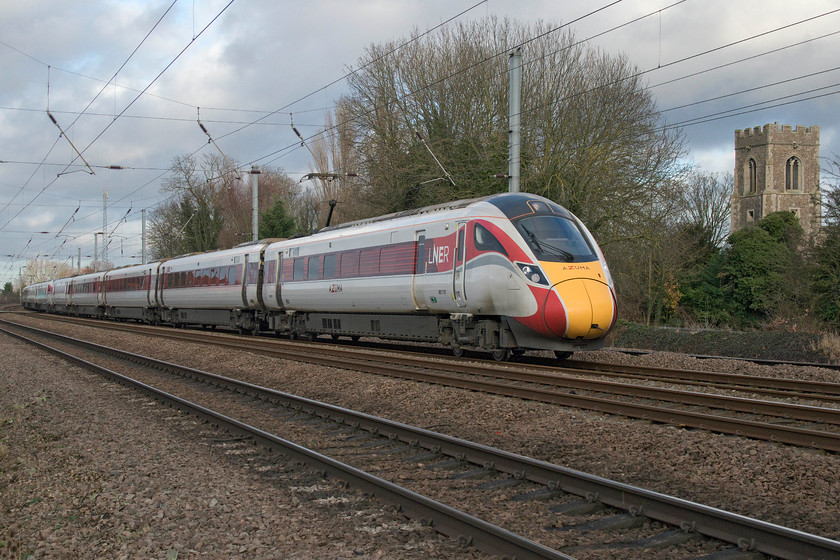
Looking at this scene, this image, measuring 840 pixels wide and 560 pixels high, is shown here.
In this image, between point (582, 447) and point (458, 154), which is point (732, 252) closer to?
point (458, 154)

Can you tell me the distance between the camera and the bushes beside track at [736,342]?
16.1 metres

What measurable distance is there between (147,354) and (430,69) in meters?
15.5

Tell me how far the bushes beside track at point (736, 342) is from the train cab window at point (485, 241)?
8.09 meters

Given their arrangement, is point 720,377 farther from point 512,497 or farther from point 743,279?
point 743,279

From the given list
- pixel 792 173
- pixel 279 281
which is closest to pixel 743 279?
pixel 279 281

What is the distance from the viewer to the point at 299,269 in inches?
797

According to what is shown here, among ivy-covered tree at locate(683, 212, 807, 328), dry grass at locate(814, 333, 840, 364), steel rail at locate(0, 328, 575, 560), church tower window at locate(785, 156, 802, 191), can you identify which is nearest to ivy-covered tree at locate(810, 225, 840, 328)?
dry grass at locate(814, 333, 840, 364)

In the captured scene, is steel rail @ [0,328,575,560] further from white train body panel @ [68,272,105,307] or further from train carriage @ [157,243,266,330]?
white train body panel @ [68,272,105,307]

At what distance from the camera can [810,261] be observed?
2053cm

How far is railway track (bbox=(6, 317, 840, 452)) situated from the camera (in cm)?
729

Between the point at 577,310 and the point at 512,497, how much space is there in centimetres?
693

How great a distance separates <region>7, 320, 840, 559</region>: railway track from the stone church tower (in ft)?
213

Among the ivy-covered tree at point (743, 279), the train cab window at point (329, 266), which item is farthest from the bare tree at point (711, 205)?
the train cab window at point (329, 266)

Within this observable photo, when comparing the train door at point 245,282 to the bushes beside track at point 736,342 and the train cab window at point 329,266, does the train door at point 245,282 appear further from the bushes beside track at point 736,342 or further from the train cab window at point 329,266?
the bushes beside track at point 736,342
